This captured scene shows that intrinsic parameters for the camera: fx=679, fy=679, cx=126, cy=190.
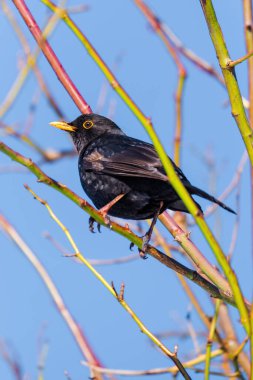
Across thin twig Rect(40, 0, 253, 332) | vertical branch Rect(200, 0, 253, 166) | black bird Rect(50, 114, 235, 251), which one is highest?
black bird Rect(50, 114, 235, 251)

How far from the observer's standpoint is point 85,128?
6133 mm

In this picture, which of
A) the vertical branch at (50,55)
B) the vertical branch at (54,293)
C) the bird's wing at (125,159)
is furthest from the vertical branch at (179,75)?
the vertical branch at (54,293)

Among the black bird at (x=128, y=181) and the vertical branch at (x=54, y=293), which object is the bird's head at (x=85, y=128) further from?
the vertical branch at (x=54, y=293)

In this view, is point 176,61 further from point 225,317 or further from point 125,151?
point 225,317

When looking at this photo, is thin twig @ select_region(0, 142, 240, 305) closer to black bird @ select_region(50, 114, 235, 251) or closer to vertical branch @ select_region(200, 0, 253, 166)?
black bird @ select_region(50, 114, 235, 251)

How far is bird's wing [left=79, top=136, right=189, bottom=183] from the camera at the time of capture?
455cm

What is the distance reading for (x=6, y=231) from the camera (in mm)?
4562

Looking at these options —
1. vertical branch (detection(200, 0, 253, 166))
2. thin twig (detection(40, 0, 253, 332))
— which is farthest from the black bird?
thin twig (detection(40, 0, 253, 332))

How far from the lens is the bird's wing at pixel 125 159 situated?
14.9ft

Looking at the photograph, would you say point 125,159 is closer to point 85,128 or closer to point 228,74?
point 85,128

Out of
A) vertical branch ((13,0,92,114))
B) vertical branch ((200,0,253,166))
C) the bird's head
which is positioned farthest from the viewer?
the bird's head

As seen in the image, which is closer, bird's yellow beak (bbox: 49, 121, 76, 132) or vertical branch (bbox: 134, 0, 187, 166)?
vertical branch (bbox: 134, 0, 187, 166)

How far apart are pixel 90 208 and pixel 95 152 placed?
7.30 ft

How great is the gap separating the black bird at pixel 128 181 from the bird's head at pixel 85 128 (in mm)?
676
